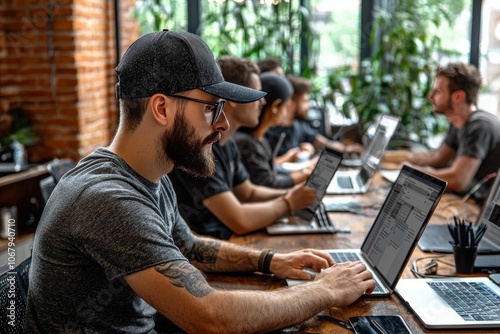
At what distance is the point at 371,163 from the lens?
11.2 ft

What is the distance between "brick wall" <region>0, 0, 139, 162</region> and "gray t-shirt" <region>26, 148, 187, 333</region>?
305cm

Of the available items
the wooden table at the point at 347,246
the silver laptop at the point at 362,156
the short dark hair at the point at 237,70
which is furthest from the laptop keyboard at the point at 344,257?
the silver laptop at the point at 362,156

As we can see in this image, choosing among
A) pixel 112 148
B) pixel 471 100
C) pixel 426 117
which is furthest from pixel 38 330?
pixel 426 117

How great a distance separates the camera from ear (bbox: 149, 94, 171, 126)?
1.55 metres

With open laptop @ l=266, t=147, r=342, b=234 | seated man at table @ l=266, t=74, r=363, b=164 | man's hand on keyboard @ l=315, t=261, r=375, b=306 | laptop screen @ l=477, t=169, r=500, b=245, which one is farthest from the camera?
seated man at table @ l=266, t=74, r=363, b=164

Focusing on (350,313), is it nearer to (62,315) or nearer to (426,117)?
(62,315)

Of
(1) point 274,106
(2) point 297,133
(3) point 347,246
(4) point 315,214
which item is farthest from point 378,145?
(2) point 297,133

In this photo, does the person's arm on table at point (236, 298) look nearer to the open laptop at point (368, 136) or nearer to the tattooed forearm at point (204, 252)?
the tattooed forearm at point (204, 252)

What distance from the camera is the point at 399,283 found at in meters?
1.85

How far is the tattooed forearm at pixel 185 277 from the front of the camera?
54.5 inches

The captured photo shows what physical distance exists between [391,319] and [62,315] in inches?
30.4

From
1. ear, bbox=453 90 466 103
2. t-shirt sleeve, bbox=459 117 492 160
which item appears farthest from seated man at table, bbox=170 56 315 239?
ear, bbox=453 90 466 103

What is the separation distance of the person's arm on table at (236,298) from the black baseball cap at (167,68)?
0.42m

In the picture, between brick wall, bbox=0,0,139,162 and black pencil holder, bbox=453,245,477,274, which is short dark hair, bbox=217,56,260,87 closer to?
black pencil holder, bbox=453,245,477,274
